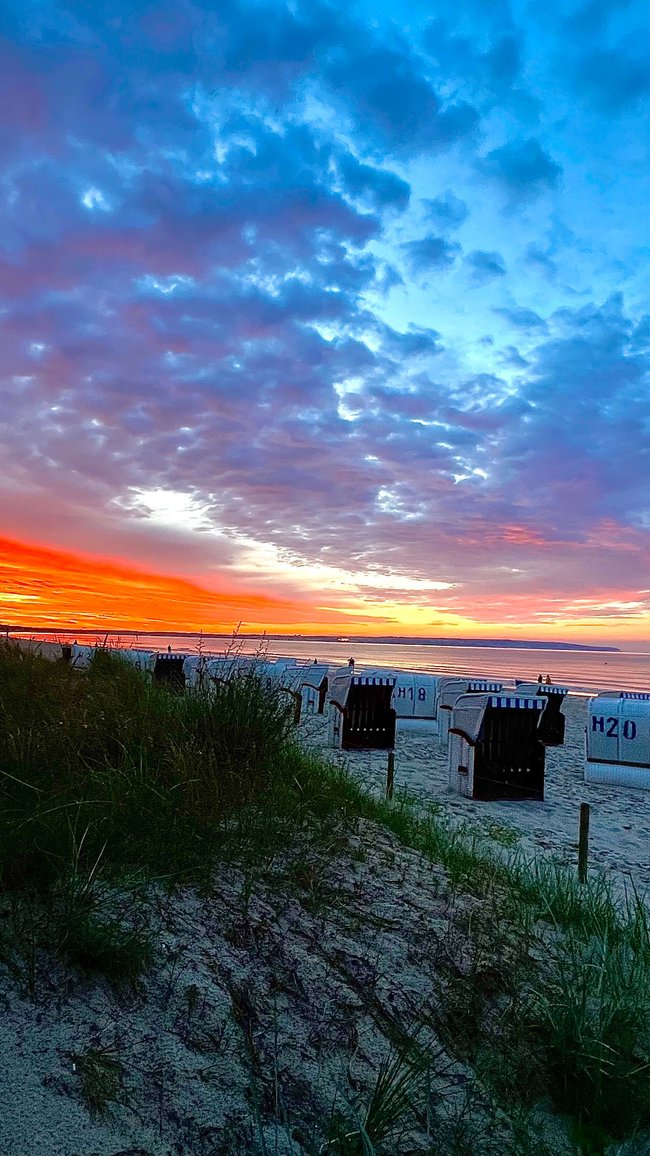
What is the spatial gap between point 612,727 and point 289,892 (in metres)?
9.67

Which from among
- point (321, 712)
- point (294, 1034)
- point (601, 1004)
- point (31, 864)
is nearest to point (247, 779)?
point (31, 864)

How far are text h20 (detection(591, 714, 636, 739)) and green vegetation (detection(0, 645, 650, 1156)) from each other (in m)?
6.74

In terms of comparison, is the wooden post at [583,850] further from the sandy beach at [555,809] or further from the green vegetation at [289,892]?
the sandy beach at [555,809]

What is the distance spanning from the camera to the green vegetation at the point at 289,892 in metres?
2.59

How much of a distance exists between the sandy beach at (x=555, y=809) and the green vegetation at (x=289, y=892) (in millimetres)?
1476

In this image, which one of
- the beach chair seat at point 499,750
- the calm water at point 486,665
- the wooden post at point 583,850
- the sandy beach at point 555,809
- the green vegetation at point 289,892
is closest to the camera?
the green vegetation at point 289,892

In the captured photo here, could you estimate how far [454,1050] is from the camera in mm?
2846

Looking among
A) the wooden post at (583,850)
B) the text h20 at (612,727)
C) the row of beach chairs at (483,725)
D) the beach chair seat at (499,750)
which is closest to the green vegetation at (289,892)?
the wooden post at (583,850)

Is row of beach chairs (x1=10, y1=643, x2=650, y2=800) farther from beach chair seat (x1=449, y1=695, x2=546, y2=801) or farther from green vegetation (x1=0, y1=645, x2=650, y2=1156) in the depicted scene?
green vegetation (x1=0, y1=645, x2=650, y2=1156)

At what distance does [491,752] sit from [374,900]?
21.2 ft

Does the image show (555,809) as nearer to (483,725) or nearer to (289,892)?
(483,725)

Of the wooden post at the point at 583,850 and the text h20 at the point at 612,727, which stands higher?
the text h20 at the point at 612,727

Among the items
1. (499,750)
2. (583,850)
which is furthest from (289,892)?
(499,750)

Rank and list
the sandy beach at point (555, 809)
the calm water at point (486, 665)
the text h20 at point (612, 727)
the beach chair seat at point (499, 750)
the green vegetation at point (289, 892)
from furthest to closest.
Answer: the calm water at point (486, 665), the text h20 at point (612, 727), the beach chair seat at point (499, 750), the sandy beach at point (555, 809), the green vegetation at point (289, 892)
